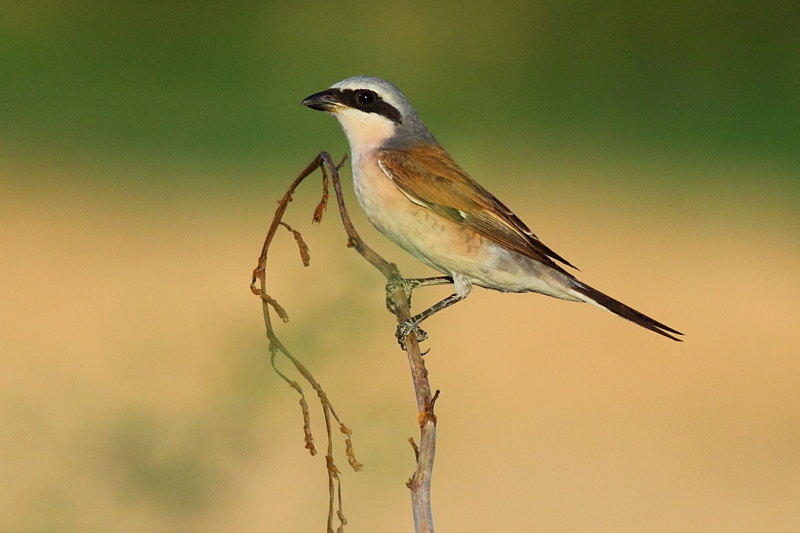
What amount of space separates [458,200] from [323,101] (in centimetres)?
49

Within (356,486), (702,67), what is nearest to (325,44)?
(702,67)

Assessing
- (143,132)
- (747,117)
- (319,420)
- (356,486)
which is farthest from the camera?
(747,117)

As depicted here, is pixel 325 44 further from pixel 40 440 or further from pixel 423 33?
pixel 40 440

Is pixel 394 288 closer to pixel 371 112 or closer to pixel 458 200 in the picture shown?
pixel 458 200

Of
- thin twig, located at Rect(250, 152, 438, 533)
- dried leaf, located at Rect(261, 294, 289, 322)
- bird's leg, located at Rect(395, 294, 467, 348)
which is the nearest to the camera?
thin twig, located at Rect(250, 152, 438, 533)

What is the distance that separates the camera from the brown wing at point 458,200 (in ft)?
9.94

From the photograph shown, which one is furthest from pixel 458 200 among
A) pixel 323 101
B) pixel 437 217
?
pixel 323 101

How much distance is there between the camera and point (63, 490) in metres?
2.34

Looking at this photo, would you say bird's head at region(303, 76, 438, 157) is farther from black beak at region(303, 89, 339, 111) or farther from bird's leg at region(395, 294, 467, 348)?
bird's leg at region(395, 294, 467, 348)

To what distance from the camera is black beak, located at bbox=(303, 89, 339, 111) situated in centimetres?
305

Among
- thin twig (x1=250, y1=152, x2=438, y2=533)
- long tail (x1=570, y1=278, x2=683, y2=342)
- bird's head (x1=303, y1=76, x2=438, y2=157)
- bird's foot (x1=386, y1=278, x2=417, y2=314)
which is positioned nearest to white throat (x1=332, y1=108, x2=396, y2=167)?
bird's head (x1=303, y1=76, x2=438, y2=157)

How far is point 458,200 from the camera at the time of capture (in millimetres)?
3066

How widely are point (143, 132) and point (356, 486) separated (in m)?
6.33

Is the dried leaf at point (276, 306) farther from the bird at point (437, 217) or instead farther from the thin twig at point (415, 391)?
the bird at point (437, 217)
